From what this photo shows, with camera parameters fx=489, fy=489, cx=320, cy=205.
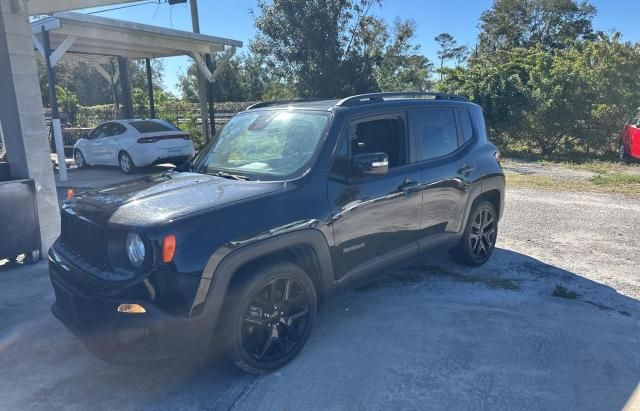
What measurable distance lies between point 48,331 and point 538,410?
359 cm

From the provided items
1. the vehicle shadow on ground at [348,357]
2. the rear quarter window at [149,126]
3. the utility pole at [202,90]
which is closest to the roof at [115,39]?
the utility pole at [202,90]

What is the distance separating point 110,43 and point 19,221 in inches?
371

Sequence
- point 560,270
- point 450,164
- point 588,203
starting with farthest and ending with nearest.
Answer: point 588,203 → point 560,270 → point 450,164

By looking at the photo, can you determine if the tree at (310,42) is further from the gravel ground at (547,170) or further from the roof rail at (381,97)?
the roof rail at (381,97)

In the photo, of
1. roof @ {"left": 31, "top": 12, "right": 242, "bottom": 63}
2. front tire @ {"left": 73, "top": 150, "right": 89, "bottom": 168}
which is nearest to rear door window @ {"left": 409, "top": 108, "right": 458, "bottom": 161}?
roof @ {"left": 31, "top": 12, "right": 242, "bottom": 63}

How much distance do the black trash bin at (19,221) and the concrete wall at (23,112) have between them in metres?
0.13

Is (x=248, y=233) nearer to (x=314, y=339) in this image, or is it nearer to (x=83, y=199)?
(x=314, y=339)

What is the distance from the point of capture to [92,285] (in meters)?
2.90

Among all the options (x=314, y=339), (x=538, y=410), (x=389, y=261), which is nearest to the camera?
(x=538, y=410)

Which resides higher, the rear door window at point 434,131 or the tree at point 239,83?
the tree at point 239,83

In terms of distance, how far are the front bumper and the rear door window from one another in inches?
97.8

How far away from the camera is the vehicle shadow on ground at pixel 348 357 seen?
3012mm

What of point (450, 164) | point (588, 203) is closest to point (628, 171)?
point (588, 203)

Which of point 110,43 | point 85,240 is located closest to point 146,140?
point 110,43
